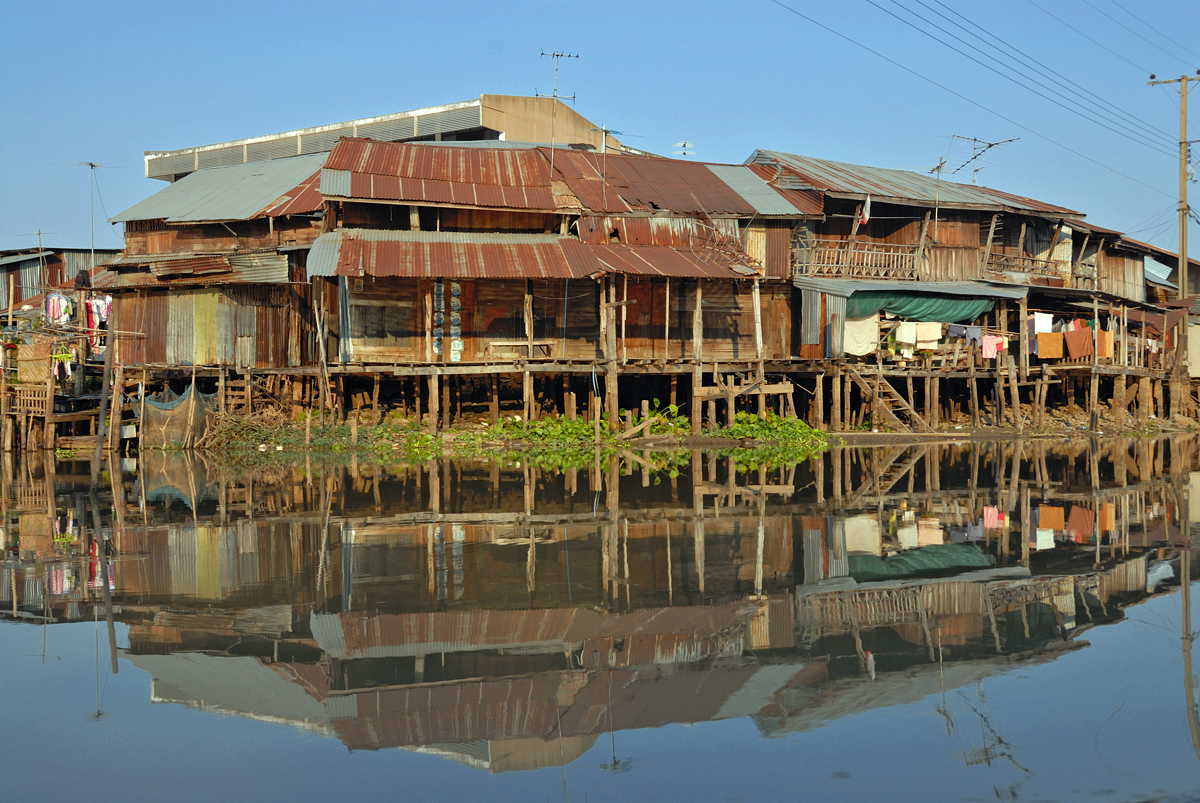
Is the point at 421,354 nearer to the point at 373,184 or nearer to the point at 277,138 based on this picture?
the point at 373,184

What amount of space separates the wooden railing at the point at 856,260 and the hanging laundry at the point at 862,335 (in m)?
2.24

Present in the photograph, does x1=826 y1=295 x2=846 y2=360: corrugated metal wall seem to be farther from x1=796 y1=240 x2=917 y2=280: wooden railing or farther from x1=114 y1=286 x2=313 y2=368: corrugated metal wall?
x1=114 y1=286 x2=313 y2=368: corrugated metal wall

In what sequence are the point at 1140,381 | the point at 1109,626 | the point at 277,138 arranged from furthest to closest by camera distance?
the point at 277,138 → the point at 1140,381 → the point at 1109,626

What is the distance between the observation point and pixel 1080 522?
489 inches

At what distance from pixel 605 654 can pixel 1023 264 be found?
29760 mm

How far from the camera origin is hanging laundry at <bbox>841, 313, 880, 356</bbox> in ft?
88.3

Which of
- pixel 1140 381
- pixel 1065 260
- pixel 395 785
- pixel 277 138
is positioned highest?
pixel 277 138

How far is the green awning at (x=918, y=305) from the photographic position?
26734mm

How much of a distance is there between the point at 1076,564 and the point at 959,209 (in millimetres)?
22752

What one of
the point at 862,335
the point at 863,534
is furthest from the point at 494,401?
the point at 863,534

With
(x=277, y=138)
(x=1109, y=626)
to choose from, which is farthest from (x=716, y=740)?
(x=277, y=138)

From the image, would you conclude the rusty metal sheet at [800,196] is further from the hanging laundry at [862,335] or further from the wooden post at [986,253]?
the wooden post at [986,253]

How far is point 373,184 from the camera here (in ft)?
82.1

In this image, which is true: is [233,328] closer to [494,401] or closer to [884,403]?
[494,401]
